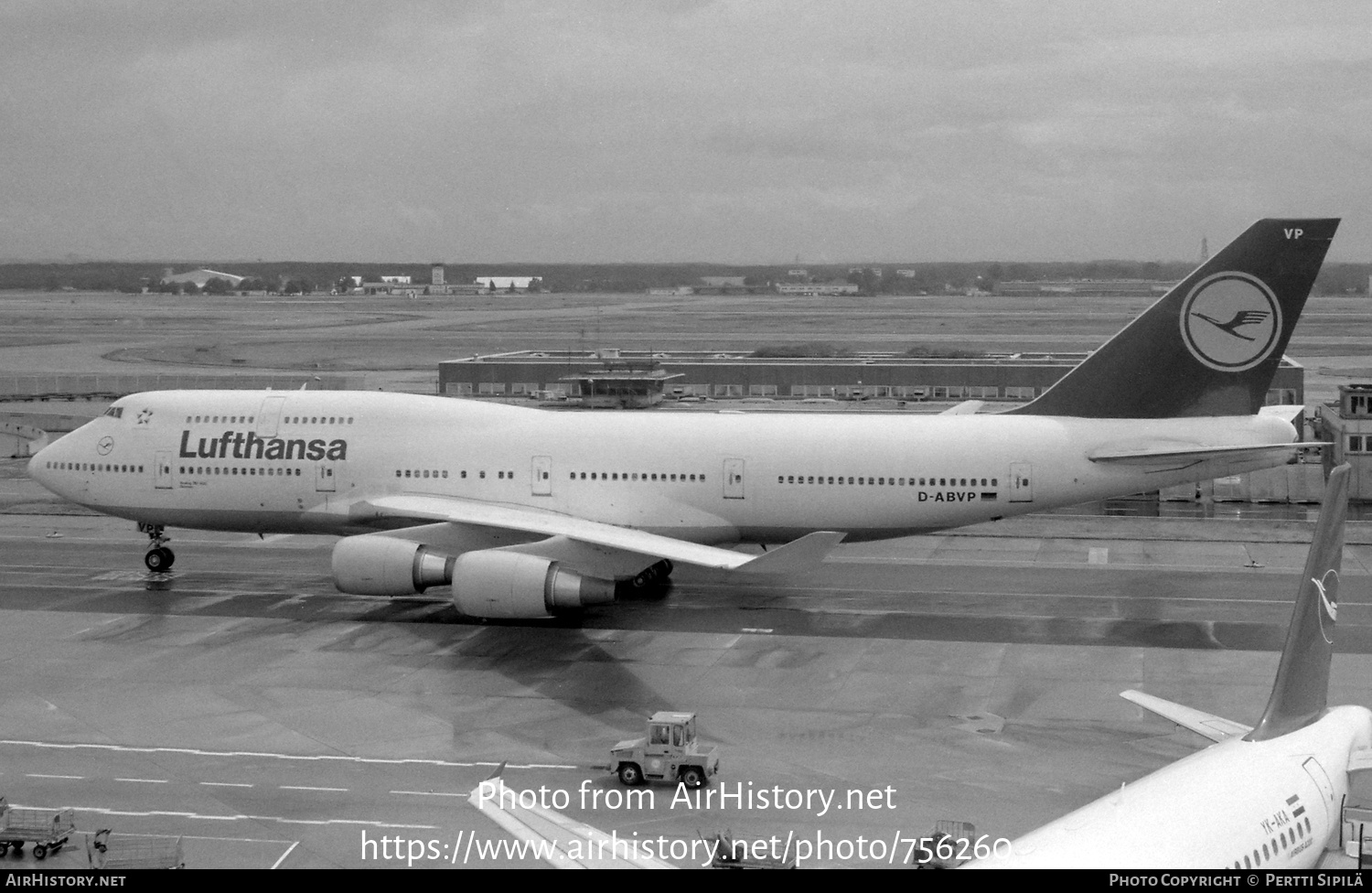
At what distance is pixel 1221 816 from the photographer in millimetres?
12656

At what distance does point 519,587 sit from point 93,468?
1267cm

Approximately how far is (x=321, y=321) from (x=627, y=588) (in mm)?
113560

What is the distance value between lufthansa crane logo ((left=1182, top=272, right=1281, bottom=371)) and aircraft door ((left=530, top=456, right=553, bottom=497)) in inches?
553

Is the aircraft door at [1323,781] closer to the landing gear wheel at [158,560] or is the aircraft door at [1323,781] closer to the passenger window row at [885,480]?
the passenger window row at [885,480]

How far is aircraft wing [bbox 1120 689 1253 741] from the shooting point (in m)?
15.8

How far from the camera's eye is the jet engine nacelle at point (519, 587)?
27172mm

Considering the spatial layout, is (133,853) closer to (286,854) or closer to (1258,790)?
(286,854)

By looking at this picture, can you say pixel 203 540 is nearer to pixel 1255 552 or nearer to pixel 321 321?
pixel 1255 552

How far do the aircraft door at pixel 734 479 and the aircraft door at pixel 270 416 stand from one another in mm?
10392

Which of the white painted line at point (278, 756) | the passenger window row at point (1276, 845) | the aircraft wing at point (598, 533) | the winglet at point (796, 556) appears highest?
the winglet at point (796, 556)

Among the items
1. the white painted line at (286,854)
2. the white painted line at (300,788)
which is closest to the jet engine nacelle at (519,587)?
the white painted line at (300,788)

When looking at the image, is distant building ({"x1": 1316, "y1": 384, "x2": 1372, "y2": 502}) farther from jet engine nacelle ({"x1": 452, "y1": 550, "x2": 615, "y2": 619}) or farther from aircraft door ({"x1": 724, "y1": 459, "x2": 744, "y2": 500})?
jet engine nacelle ({"x1": 452, "y1": 550, "x2": 615, "y2": 619})

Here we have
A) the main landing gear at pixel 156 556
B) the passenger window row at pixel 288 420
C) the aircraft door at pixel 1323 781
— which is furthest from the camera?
the main landing gear at pixel 156 556
